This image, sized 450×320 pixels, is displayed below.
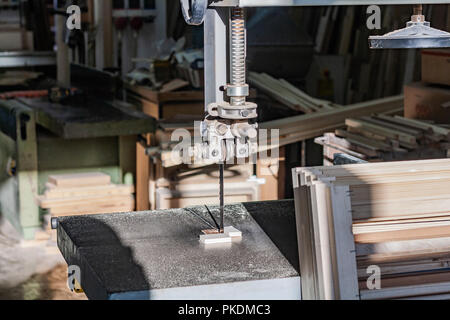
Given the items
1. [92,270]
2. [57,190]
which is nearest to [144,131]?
[57,190]

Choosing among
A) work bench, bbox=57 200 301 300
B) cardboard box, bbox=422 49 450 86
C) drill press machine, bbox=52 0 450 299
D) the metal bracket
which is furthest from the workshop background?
the metal bracket

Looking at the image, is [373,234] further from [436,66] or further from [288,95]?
[288,95]

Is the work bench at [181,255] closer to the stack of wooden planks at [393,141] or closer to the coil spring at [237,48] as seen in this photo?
the coil spring at [237,48]

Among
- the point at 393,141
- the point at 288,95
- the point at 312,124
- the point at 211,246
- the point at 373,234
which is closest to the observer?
the point at 373,234

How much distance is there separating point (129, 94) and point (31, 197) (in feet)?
3.50

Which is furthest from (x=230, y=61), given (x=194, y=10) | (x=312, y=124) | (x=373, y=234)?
(x=312, y=124)

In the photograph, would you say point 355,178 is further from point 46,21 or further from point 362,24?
point 46,21

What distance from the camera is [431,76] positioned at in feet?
11.3

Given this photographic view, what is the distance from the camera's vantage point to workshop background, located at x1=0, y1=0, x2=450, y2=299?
3.54 meters

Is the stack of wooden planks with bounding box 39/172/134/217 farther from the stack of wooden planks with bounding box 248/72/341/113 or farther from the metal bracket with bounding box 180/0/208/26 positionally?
the metal bracket with bounding box 180/0/208/26

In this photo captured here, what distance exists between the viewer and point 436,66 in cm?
342

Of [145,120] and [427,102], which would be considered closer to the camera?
[427,102]

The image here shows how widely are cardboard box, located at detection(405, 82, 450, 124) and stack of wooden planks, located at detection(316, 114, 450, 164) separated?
111 millimetres

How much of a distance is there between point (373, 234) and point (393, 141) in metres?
1.74
